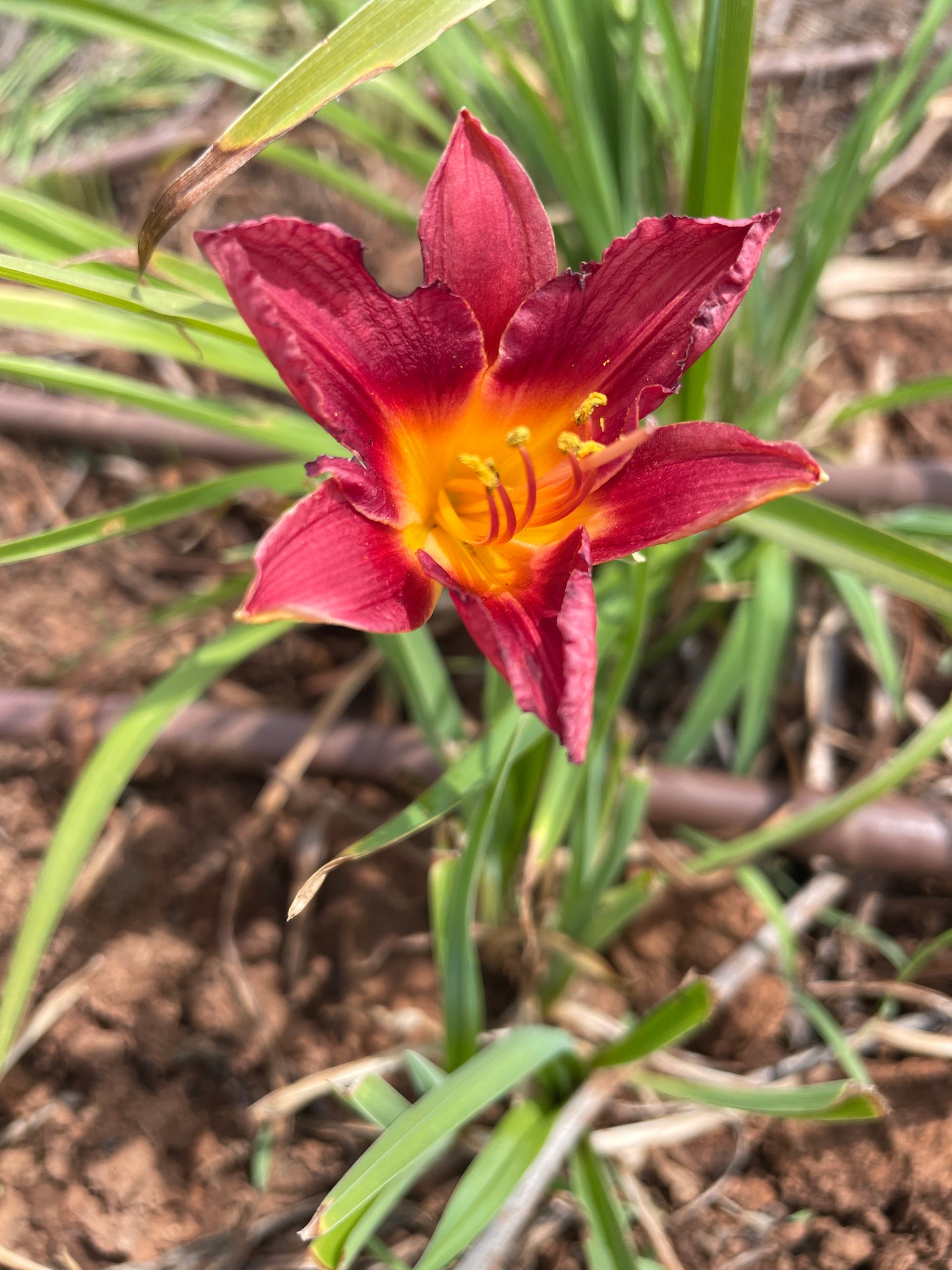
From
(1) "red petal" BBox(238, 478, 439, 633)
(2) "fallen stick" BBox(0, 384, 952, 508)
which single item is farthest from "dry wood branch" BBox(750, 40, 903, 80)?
(1) "red petal" BBox(238, 478, 439, 633)

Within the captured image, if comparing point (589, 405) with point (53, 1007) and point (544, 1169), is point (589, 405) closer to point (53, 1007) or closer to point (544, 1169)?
point (544, 1169)

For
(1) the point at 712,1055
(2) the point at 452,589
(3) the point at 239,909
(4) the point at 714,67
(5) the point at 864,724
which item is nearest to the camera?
(2) the point at 452,589

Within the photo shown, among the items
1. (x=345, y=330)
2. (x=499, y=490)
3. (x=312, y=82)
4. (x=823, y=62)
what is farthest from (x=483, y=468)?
(x=823, y=62)

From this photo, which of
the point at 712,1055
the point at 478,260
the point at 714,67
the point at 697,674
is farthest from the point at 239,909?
the point at 714,67

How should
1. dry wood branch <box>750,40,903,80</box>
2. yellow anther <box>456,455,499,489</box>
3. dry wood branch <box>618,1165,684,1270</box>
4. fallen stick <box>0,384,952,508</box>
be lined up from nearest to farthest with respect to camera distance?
yellow anther <box>456,455,499,489</box> < dry wood branch <box>618,1165,684,1270</box> < fallen stick <box>0,384,952,508</box> < dry wood branch <box>750,40,903,80</box>

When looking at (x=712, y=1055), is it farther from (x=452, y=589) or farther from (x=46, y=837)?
(x=46, y=837)

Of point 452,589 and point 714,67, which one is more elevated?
point 714,67

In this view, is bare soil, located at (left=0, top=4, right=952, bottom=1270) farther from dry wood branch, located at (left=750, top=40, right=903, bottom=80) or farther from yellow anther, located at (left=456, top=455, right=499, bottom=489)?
dry wood branch, located at (left=750, top=40, right=903, bottom=80)
